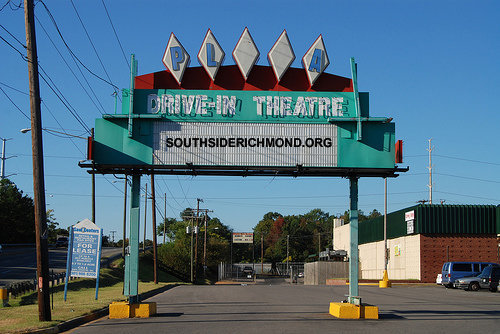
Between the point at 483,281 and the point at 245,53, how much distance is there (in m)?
25.7

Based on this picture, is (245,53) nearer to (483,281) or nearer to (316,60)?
(316,60)

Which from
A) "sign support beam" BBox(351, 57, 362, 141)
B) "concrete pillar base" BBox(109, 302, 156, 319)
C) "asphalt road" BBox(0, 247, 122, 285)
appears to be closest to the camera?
"concrete pillar base" BBox(109, 302, 156, 319)

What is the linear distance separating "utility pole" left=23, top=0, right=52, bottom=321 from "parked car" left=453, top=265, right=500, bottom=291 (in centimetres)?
2814

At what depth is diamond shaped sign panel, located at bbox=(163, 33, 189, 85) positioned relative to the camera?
1847 centimetres

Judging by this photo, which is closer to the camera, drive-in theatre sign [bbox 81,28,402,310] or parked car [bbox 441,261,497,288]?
drive-in theatre sign [bbox 81,28,402,310]

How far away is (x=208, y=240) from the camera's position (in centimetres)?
9131

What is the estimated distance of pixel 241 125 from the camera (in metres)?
18.3

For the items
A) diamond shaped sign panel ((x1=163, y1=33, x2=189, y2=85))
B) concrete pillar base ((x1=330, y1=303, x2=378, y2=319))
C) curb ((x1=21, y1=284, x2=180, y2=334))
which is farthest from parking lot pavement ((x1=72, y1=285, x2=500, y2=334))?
diamond shaped sign panel ((x1=163, y1=33, x2=189, y2=85))

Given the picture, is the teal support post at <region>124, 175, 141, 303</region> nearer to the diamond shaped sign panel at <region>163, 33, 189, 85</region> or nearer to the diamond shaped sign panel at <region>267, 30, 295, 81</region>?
the diamond shaped sign panel at <region>163, 33, 189, 85</region>

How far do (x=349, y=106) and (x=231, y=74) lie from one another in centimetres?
402

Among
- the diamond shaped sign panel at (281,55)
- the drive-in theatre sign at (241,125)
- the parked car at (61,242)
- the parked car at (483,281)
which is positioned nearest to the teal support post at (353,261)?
the drive-in theatre sign at (241,125)

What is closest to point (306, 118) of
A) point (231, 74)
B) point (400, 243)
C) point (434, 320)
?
point (231, 74)

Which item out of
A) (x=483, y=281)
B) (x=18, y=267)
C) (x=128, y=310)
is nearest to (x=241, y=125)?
(x=128, y=310)

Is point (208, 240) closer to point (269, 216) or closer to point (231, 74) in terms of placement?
point (231, 74)
